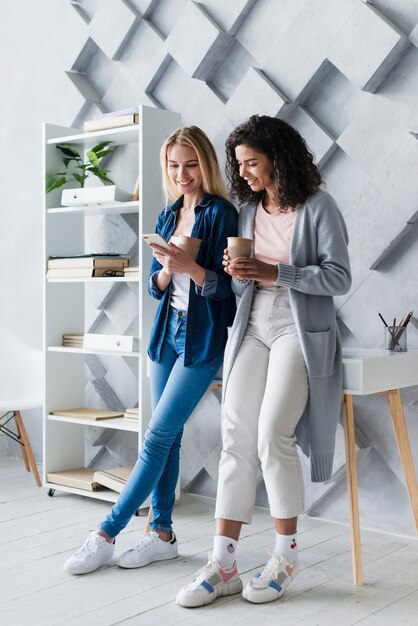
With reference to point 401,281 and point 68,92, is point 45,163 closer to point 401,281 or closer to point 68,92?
point 68,92

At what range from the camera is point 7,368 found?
352 centimetres

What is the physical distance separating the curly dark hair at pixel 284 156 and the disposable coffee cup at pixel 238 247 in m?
0.18

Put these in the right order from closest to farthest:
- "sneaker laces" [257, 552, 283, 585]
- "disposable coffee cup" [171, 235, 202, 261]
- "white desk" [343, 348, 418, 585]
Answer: "sneaker laces" [257, 552, 283, 585] < "white desk" [343, 348, 418, 585] < "disposable coffee cup" [171, 235, 202, 261]

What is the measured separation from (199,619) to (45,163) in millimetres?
1873

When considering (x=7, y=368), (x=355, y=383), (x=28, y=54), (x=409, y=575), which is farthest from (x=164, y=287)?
(x=28, y=54)

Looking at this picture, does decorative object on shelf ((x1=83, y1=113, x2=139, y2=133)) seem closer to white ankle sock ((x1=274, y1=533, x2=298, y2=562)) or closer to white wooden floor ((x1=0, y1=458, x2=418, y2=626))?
white wooden floor ((x1=0, y1=458, x2=418, y2=626))

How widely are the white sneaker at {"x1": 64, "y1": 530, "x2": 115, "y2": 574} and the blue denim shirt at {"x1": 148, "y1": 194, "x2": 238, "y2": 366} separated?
0.55 m

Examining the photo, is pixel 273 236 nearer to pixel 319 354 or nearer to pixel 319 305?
pixel 319 305

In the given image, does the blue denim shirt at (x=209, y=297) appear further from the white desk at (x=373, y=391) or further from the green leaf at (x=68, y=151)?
the green leaf at (x=68, y=151)

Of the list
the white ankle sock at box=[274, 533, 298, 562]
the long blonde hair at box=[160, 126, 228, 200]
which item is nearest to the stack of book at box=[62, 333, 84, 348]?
the long blonde hair at box=[160, 126, 228, 200]

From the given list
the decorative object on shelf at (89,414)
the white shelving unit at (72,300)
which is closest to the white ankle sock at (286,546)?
the white shelving unit at (72,300)

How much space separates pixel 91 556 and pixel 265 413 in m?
0.64

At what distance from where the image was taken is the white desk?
2.14 metres

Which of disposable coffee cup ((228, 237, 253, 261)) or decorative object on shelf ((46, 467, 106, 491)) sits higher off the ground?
disposable coffee cup ((228, 237, 253, 261))
